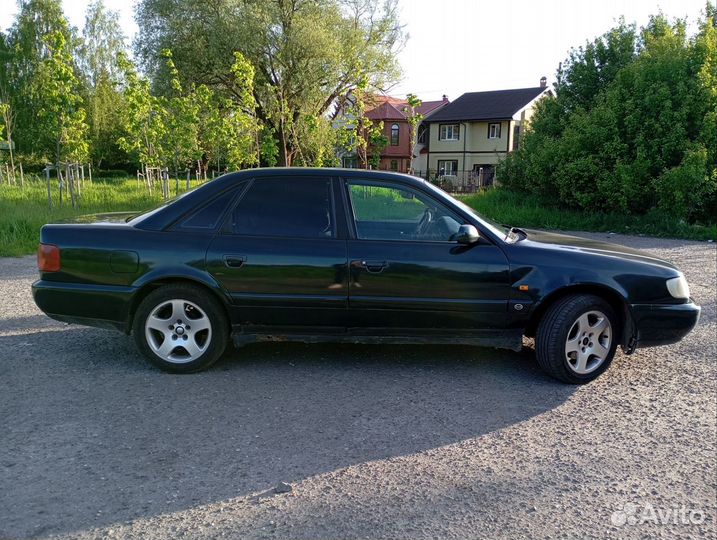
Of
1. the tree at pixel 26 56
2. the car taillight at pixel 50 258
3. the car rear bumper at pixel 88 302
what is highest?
the tree at pixel 26 56

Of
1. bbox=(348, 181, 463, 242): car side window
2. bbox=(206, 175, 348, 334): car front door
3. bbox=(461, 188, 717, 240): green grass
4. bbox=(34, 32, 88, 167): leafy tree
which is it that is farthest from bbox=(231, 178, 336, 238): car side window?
bbox=(34, 32, 88, 167): leafy tree

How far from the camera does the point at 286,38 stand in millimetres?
26141

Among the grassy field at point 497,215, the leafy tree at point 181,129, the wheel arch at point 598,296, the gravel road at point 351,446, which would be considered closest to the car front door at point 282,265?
the gravel road at point 351,446

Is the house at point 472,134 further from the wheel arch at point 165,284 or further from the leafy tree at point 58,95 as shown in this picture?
the wheel arch at point 165,284

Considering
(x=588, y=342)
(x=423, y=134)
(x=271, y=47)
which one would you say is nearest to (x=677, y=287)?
(x=588, y=342)

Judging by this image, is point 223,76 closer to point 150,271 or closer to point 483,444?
point 150,271

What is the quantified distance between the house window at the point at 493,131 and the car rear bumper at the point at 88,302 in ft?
144

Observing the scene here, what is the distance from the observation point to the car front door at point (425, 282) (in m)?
4.28

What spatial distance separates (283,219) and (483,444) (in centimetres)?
224

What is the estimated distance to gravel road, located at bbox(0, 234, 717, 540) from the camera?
2621 millimetres

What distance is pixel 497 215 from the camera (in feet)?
58.0

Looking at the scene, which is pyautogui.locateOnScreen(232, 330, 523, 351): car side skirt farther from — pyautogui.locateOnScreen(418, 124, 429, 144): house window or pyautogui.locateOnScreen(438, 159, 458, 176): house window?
pyautogui.locateOnScreen(418, 124, 429, 144): house window

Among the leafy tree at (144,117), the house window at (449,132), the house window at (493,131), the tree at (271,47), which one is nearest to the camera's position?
the leafy tree at (144,117)

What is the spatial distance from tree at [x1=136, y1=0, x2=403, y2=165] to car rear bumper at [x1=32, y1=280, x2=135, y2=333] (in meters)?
20.3
